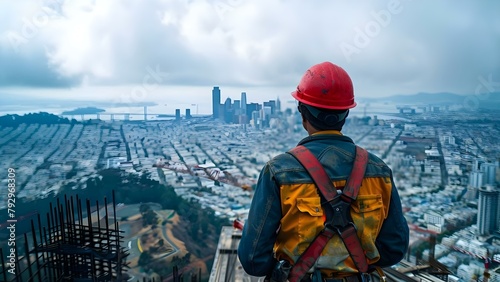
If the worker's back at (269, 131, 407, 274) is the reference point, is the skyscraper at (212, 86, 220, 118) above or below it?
above

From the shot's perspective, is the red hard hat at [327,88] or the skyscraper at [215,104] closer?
the red hard hat at [327,88]

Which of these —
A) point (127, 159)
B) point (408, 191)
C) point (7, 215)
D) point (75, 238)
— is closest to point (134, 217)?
point (127, 159)

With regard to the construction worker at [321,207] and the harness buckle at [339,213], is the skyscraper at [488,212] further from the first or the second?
the harness buckle at [339,213]

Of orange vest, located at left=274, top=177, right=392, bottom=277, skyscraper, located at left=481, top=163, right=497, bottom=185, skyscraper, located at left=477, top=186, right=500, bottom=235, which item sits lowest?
skyscraper, located at left=477, top=186, right=500, bottom=235

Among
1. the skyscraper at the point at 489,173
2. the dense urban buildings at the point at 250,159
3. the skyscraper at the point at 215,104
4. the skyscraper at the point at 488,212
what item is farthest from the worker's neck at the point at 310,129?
the skyscraper at the point at 215,104

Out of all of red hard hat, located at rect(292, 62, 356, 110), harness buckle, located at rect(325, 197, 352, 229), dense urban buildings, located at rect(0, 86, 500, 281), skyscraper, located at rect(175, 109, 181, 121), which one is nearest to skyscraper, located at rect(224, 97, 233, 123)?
dense urban buildings, located at rect(0, 86, 500, 281)

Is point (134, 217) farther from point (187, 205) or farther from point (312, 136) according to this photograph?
point (312, 136)

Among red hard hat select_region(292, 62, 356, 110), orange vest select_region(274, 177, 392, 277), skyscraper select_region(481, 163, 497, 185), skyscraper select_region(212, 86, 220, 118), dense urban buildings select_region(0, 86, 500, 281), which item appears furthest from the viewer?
skyscraper select_region(212, 86, 220, 118)

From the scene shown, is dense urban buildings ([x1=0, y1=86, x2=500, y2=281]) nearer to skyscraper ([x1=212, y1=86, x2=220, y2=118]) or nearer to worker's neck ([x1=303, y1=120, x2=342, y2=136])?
skyscraper ([x1=212, y1=86, x2=220, y2=118])
